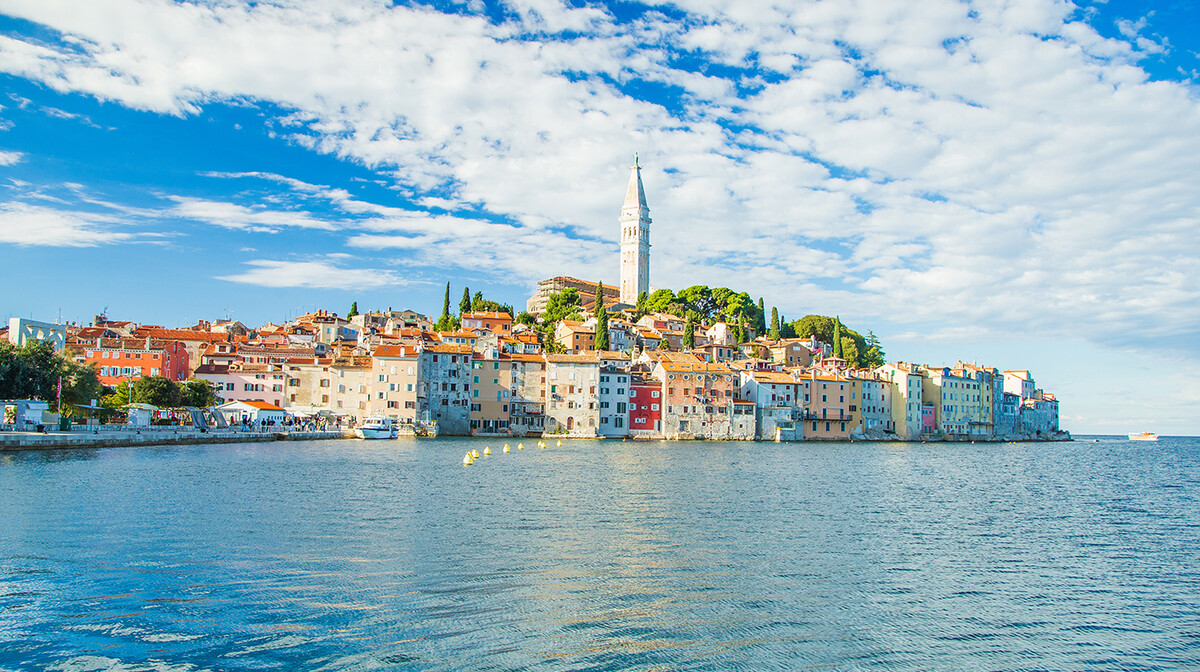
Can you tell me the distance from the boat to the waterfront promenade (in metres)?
4.79

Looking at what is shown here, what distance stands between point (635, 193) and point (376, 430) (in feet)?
288

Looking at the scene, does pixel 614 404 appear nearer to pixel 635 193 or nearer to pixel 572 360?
pixel 572 360

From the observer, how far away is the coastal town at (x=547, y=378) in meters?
72.6

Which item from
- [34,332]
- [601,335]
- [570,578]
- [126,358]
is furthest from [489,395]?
[570,578]

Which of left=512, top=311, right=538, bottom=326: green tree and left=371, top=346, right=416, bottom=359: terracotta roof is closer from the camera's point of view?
left=371, top=346, right=416, bottom=359: terracotta roof

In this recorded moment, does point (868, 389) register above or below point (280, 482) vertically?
above

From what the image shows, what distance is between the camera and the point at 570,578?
14555mm

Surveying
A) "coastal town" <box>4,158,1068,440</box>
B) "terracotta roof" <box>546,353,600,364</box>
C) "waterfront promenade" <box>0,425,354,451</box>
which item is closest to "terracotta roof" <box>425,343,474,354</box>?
"coastal town" <box>4,158,1068,440</box>

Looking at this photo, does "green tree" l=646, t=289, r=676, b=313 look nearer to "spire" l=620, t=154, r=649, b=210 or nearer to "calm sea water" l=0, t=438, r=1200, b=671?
"spire" l=620, t=154, r=649, b=210

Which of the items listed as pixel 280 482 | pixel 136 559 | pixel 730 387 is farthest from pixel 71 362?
pixel 730 387

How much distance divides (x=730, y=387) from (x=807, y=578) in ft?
219

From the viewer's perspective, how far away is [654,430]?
7950 centimetres

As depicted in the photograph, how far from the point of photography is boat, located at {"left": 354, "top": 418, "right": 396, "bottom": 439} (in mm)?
66062

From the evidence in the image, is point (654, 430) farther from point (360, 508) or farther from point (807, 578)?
point (807, 578)
